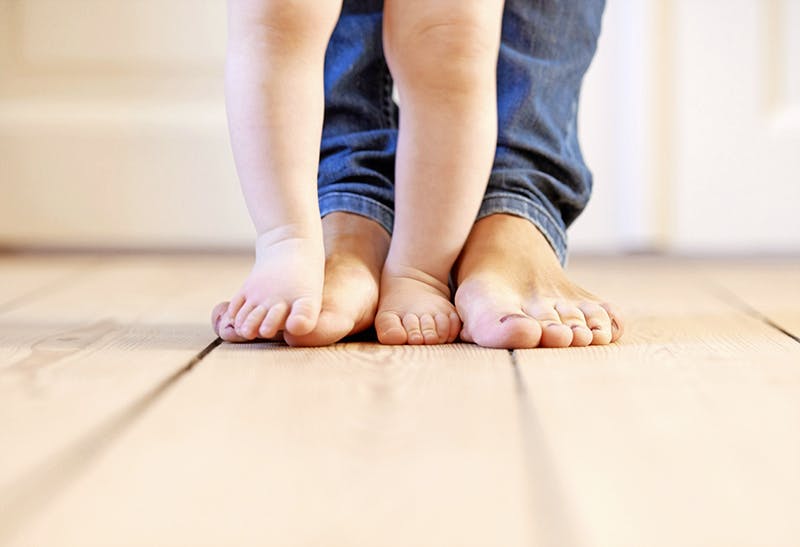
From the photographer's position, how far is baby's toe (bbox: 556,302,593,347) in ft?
2.54

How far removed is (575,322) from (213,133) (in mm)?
1151

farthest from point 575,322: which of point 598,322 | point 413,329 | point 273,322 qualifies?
point 273,322

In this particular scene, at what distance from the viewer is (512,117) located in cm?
100

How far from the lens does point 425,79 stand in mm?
840

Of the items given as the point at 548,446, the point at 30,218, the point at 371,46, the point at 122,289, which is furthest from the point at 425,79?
the point at 30,218

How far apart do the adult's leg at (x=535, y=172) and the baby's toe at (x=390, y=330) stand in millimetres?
52

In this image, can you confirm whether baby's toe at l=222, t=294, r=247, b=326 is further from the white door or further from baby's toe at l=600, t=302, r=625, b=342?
the white door

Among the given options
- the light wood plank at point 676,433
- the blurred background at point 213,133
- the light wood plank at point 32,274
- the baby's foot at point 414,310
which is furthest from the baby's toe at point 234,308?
the blurred background at point 213,133

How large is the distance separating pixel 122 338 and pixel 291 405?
0.32 m

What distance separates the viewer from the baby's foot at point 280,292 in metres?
0.76

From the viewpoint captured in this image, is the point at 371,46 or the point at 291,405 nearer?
the point at 291,405

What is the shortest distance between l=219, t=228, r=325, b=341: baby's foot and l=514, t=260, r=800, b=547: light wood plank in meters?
0.16

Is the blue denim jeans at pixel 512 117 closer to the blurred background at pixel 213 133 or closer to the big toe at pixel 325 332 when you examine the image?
the big toe at pixel 325 332

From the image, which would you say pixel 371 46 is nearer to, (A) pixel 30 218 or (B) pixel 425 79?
(B) pixel 425 79
